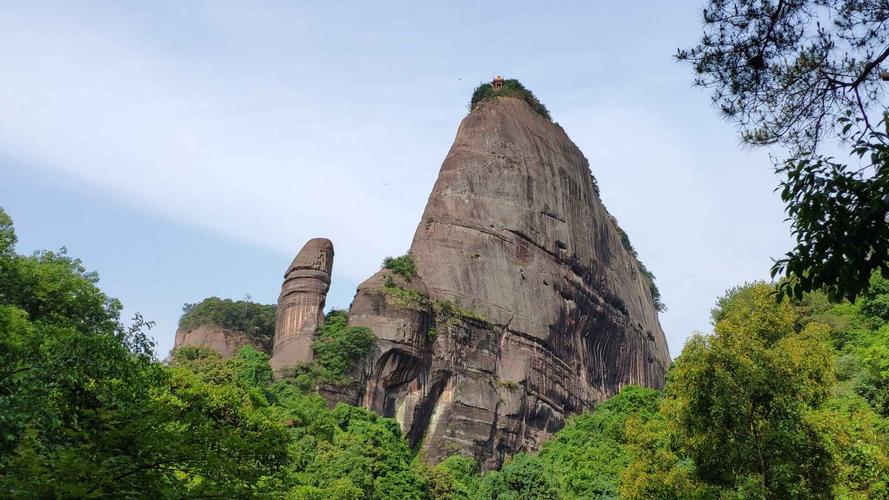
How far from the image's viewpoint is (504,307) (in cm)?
4903

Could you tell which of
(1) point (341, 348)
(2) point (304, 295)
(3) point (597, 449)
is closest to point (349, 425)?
(1) point (341, 348)

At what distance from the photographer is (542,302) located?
51.3m

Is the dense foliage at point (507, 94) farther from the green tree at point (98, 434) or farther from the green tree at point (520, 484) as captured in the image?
the green tree at point (98, 434)

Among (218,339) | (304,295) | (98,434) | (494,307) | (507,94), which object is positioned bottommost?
(98,434)

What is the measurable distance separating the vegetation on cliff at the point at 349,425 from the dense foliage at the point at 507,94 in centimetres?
2657

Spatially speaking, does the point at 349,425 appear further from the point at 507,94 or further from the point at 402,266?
the point at 507,94

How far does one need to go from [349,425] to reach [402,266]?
1209 cm

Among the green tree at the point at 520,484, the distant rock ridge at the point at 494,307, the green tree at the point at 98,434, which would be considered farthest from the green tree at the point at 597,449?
the green tree at the point at 98,434

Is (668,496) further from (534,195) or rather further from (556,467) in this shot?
(534,195)

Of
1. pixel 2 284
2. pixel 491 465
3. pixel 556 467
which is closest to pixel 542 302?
pixel 491 465

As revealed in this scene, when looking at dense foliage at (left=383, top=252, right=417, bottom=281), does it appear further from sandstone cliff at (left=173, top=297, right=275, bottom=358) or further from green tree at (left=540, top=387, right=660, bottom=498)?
sandstone cliff at (left=173, top=297, right=275, bottom=358)

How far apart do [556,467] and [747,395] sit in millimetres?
22406

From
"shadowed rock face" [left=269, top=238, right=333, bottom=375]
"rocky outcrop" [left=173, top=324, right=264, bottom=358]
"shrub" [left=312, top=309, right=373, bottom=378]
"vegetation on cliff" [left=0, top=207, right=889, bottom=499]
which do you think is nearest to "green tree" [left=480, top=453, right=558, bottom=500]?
"vegetation on cliff" [left=0, top=207, right=889, bottom=499]

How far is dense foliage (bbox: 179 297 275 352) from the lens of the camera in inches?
2530
